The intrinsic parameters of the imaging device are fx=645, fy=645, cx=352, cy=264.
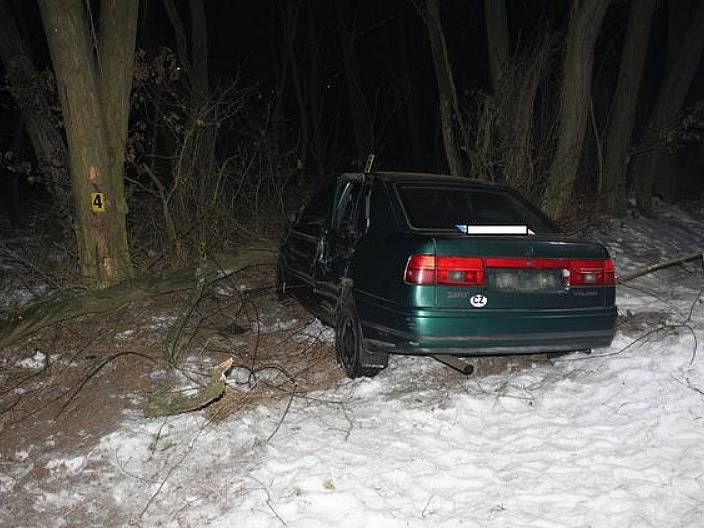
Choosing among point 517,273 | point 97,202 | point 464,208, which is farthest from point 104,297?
point 517,273

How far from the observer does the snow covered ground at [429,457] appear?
346 centimetres

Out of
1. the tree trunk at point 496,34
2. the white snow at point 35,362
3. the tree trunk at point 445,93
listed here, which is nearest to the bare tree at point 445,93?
the tree trunk at point 445,93

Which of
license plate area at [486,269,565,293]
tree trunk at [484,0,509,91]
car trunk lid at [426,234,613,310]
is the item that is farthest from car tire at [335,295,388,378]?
tree trunk at [484,0,509,91]

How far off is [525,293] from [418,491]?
1.57 m

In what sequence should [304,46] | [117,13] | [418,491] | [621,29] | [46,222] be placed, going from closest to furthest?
1. [418,491]
2. [117,13]
3. [46,222]
4. [621,29]
5. [304,46]

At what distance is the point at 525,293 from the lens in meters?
4.43

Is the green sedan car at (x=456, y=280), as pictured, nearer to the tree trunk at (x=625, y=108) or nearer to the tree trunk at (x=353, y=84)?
the tree trunk at (x=625, y=108)

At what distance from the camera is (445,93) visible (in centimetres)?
1049

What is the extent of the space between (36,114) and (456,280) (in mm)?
7614

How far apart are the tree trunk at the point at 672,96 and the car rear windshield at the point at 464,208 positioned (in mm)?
9178

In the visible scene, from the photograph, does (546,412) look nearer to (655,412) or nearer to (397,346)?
(655,412)

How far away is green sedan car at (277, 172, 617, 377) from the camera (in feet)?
14.2

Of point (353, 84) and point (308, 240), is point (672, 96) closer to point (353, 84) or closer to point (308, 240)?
point (353, 84)

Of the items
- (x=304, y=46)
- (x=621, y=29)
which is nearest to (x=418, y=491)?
(x=621, y=29)
